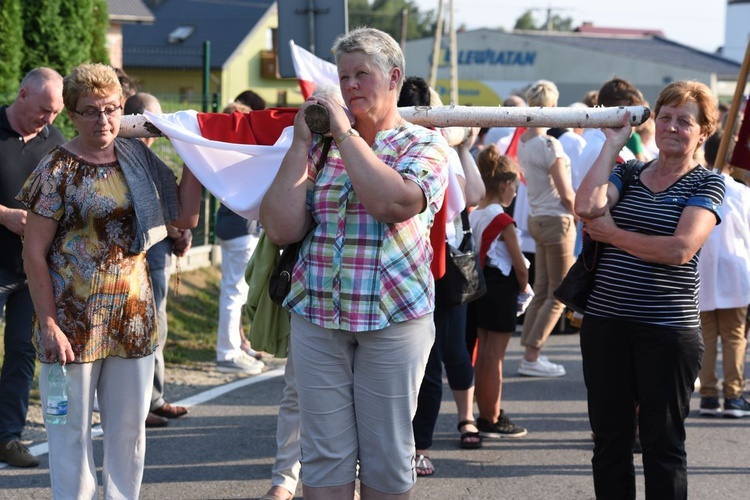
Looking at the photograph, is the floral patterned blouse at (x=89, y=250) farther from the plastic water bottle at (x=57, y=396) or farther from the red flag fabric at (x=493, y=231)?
the red flag fabric at (x=493, y=231)

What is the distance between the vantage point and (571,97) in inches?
1866

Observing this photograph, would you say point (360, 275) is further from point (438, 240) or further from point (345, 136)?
point (438, 240)

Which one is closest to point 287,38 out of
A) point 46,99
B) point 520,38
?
point 46,99

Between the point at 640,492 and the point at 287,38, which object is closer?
the point at 640,492

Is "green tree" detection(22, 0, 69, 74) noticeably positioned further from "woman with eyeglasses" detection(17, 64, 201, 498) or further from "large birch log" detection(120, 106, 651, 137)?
"large birch log" detection(120, 106, 651, 137)

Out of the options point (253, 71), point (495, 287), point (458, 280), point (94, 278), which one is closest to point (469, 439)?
point (495, 287)

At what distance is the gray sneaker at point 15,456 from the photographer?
5.60 metres

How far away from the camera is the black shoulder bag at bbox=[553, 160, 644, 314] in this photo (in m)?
4.40

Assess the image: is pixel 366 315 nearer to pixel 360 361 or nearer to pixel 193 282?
pixel 360 361

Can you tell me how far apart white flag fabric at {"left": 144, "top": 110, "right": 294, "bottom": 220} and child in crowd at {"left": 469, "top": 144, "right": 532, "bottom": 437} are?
2.45 meters

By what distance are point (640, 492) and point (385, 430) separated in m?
2.26

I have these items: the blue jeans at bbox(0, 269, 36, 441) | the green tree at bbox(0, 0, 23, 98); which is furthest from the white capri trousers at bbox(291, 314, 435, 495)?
the green tree at bbox(0, 0, 23, 98)

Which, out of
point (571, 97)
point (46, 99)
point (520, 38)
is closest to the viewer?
point (46, 99)

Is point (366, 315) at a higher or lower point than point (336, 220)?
lower
